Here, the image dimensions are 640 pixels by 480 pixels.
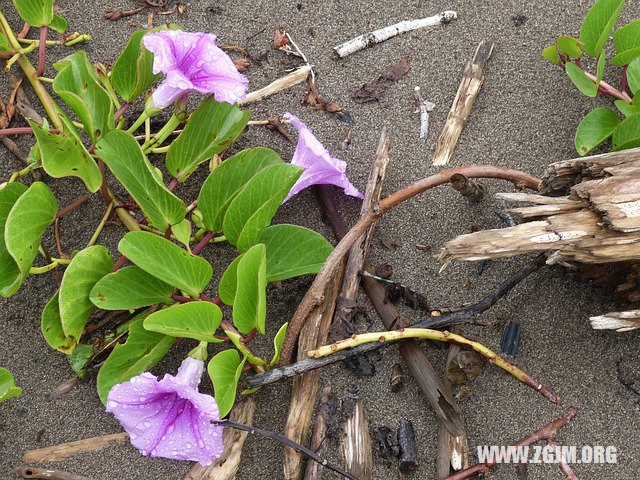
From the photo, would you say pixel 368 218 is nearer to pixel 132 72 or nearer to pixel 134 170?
pixel 134 170

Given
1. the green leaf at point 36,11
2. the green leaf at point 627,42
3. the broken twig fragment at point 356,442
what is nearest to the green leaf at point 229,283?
the broken twig fragment at point 356,442

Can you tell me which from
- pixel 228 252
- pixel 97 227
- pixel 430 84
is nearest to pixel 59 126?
pixel 97 227

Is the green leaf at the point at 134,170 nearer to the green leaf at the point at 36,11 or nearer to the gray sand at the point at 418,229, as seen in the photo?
the gray sand at the point at 418,229

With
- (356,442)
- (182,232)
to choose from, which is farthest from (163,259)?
(356,442)

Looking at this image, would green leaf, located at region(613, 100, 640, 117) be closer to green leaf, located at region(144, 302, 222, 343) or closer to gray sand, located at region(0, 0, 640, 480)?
gray sand, located at region(0, 0, 640, 480)

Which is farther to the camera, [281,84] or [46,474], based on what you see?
[281,84]

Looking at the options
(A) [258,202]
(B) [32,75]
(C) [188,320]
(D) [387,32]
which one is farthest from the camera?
(D) [387,32]

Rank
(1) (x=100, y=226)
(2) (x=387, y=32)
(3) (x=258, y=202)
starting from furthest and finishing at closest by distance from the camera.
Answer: (2) (x=387, y=32) < (1) (x=100, y=226) < (3) (x=258, y=202)

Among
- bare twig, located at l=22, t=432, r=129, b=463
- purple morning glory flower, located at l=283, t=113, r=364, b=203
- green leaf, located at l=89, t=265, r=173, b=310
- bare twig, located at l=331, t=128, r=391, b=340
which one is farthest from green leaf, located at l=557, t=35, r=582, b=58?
bare twig, located at l=22, t=432, r=129, b=463
